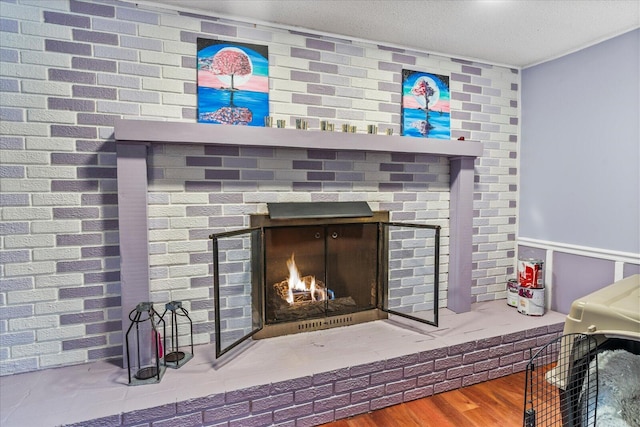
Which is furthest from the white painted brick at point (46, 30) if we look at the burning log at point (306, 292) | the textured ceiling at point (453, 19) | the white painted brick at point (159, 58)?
the burning log at point (306, 292)

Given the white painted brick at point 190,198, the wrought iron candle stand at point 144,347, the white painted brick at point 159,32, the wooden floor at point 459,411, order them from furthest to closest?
1. the white painted brick at point 190,198
2. the white painted brick at point 159,32
3. the wooden floor at point 459,411
4. the wrought iron candle stand at point 144,347

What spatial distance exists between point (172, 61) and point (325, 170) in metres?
1.19

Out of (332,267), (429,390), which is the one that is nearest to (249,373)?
(332,267)

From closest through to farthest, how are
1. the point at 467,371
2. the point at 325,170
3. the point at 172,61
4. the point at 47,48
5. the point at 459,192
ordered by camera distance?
the point at 47,48, the point at 172,61, the point at 467,371, the point at 325,170, the point at 459,192

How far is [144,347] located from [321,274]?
121cm

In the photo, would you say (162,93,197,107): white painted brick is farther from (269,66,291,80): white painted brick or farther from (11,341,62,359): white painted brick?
(11,341,62,359): white painted brick

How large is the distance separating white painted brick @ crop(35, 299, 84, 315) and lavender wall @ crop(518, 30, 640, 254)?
343 cm

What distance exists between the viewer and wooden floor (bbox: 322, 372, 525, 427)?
77.2 inches

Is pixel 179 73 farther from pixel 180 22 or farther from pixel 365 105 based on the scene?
pixel 365 105

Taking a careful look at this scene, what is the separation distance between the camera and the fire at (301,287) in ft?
8.28

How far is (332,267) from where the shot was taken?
103 inches

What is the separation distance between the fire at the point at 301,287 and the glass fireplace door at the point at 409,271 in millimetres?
508

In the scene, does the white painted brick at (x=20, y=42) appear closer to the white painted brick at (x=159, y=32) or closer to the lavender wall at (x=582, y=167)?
the white painted brick at (x=159, y=32)

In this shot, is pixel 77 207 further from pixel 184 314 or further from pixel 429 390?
pixel 429 390
